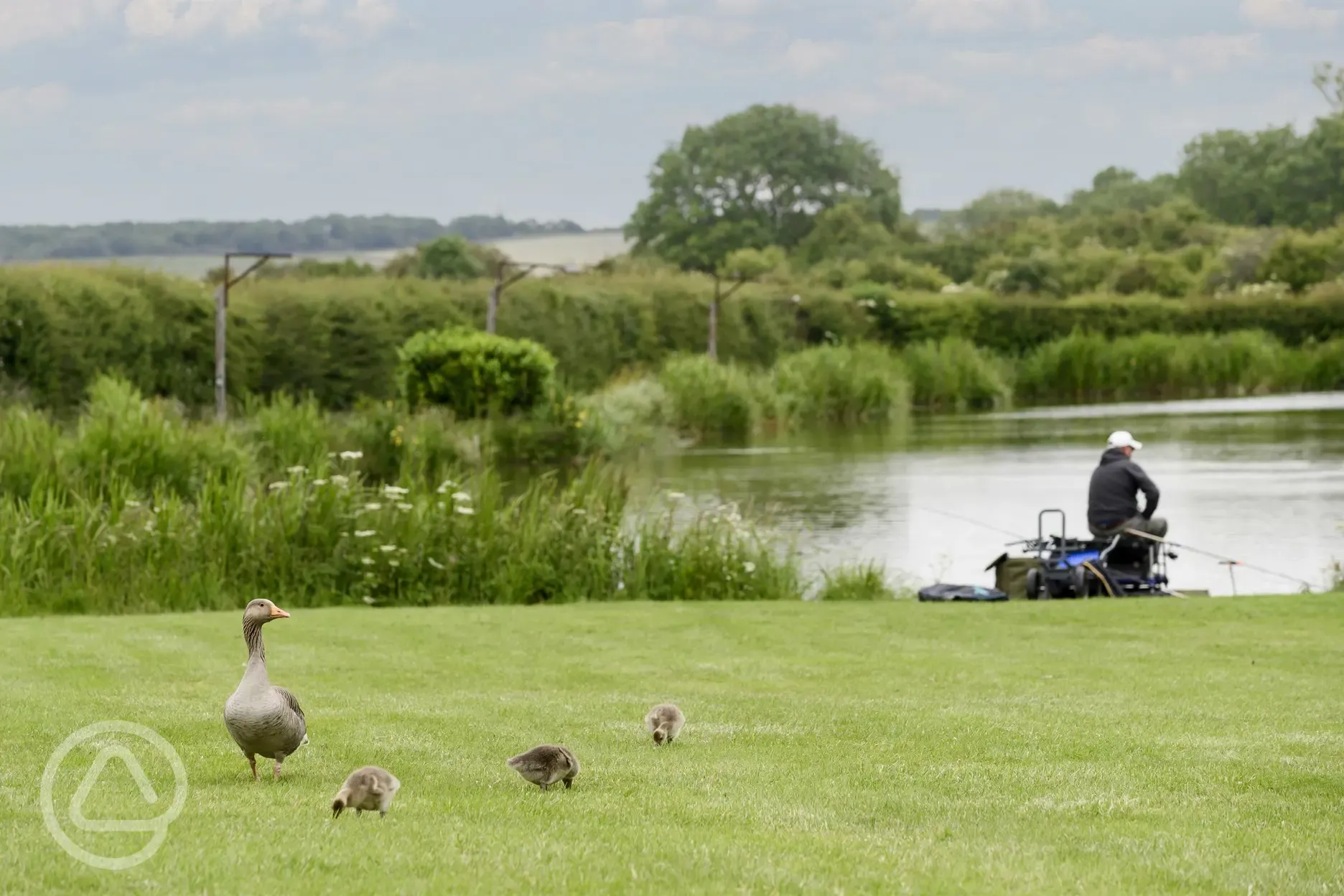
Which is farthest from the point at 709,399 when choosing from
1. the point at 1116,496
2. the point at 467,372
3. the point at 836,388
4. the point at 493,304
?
the point at 1116,496

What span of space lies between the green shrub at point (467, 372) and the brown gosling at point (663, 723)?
2495cm

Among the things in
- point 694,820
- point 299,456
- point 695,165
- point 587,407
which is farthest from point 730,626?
point 695,165

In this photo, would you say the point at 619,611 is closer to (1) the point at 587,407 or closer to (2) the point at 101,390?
(2) the point at 101,390

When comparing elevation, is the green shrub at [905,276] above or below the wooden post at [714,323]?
above

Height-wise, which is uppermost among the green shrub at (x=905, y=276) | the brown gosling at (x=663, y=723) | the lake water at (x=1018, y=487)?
the green shrub at (x=905, y=276)

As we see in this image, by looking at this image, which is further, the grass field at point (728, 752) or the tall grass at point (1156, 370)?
the tall grass at point (1156, 370)

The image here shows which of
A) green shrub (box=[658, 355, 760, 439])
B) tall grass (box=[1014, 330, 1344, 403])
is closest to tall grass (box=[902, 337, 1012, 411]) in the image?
tall grass (box=[1014, 330, 1344, 403])

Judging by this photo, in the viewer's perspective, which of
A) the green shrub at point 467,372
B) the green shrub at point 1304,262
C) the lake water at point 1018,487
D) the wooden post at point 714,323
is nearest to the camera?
the lake water at point 1018,487

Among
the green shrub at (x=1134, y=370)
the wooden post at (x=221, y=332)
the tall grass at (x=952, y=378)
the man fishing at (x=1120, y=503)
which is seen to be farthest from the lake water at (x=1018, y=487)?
the green shrub at (x=1134, y=370)

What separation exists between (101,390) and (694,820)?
19665 millimetres

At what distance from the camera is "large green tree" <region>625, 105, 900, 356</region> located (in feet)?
357

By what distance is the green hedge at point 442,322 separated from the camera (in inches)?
1245

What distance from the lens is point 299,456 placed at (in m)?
24.8

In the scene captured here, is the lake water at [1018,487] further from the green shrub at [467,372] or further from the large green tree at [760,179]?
the large green tree at [760,179]
